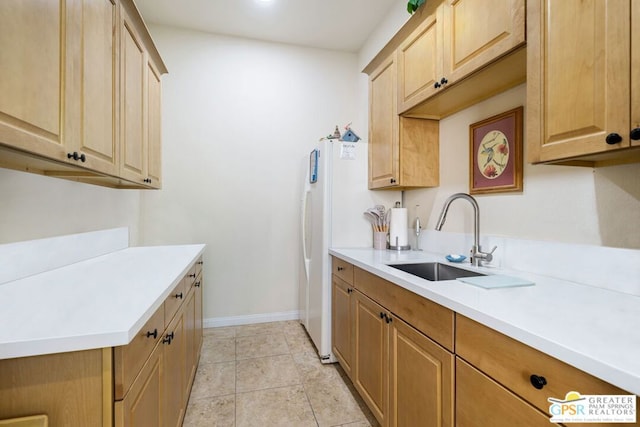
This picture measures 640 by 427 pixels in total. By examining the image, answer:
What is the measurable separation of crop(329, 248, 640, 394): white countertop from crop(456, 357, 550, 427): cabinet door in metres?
0.18

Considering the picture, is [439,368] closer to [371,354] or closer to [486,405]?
[486,405]

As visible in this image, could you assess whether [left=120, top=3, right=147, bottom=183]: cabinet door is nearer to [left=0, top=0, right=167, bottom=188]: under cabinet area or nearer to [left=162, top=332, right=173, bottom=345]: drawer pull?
[left=0, top=0, right=167, bottom=188]: under cabinet area

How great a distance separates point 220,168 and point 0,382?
2.54 metres

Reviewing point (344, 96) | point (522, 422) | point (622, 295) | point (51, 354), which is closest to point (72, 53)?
point (51, 354)

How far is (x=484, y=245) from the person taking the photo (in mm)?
1682

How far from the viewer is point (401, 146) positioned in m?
2.09

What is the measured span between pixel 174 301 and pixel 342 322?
3.80ft

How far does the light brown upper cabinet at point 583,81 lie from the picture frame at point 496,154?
1.30 feet

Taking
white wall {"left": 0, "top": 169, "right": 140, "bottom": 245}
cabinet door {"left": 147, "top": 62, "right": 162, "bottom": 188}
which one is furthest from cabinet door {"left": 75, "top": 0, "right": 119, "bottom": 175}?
cabinet door {"left": 147, "top": 62, "right": 162, "bottom": 188}

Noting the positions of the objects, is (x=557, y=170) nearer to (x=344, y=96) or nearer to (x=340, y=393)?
(x=340, y=393)

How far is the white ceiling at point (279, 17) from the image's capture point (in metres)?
2.60

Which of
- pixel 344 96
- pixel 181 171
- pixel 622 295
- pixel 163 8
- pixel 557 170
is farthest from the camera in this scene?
pixel 344 96

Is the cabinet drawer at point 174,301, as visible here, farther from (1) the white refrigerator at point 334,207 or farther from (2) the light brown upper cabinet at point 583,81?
(2) the light brown upper cabinet at point 583,81

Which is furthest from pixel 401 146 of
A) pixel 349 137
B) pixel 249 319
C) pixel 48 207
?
pixel 249 319
